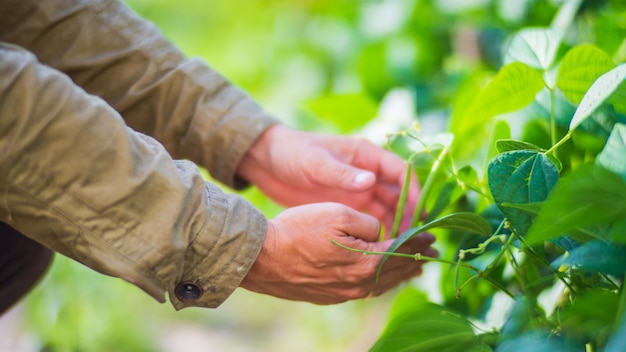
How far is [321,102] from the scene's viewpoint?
5.00ft

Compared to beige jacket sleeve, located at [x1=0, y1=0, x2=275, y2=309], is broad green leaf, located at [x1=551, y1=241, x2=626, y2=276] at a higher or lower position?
higher

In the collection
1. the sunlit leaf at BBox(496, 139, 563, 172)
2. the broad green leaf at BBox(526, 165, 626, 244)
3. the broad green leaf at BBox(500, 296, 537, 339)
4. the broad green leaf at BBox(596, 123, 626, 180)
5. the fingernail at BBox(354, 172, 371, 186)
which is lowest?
the fingernail at BBox(354, 172, 371, 186)

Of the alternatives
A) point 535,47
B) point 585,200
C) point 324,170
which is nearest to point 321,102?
point 324,170

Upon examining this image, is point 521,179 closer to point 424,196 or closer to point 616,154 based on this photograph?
point 616,154

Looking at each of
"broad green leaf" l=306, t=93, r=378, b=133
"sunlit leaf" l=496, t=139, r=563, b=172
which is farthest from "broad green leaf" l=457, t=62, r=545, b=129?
"broad green leaf" l=306, t=93, r=378, b=133

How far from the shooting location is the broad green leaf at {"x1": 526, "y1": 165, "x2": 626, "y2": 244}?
1.72 ft

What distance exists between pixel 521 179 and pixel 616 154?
3.4 inches

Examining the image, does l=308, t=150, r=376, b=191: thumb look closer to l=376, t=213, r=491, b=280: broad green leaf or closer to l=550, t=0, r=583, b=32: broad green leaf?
l=376, t=213, r=491, b=280: broad green leaf

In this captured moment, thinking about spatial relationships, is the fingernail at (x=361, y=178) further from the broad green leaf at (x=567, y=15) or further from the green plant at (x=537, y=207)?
the broad green leaf at (x=567, y=15)

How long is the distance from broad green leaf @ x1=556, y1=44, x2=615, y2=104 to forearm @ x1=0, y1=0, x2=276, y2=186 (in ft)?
1.38

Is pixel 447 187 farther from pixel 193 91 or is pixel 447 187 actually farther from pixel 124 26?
pixel 124 26

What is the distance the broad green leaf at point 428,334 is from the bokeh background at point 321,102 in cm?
39

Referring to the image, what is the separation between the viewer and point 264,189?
1.14 meters

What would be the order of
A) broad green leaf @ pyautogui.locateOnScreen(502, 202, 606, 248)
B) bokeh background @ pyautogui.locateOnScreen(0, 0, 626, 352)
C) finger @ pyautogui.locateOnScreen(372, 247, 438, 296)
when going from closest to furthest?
broad green leaf @ pyautogui.locateOnScreen(502, 202, 606, 248) < finger @ pyautogui.locateOnScreen(372, 247, 438, 296) < bokeh background @ pyautogui.locateOnScreen(0, 0, 626, 352)
